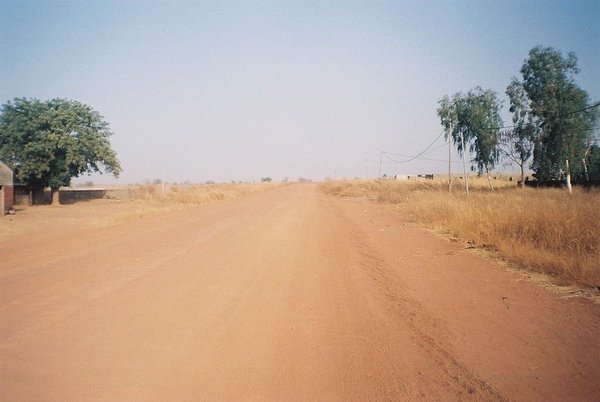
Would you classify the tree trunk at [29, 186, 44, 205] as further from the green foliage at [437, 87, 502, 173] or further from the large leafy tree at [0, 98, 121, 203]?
the green foliage at [437, 87, 502, 173]

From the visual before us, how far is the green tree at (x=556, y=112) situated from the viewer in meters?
29.7

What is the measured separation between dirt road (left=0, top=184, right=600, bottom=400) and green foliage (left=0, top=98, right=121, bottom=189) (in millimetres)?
34051

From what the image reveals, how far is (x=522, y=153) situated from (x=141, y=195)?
46836mm

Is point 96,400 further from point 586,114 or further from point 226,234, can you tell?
point 586,114

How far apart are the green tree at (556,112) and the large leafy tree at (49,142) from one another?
145ft

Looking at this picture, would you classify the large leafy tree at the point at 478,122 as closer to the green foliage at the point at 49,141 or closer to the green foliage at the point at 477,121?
the green foliage at the point at 477,121

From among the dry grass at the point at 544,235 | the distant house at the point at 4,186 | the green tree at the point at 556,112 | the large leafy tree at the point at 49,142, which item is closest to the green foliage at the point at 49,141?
the large leafy tree at the point at 49,142

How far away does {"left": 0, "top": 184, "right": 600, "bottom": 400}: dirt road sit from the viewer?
329 centimetres

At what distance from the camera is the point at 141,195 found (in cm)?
5009

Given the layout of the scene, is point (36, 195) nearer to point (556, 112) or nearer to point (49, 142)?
point (49, 142)

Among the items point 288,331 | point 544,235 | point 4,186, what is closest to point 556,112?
point 544,235

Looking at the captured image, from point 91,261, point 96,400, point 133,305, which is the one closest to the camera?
point 96,400

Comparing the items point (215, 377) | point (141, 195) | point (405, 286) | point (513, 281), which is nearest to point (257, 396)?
point (215, 377)

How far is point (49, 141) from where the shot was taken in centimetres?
3603
